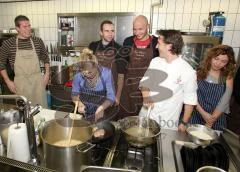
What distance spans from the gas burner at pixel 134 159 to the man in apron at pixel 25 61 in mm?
1974

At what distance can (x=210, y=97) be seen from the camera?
1.88m

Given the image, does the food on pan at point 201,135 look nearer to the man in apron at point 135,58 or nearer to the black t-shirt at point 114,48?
the man in apron at point 135,58

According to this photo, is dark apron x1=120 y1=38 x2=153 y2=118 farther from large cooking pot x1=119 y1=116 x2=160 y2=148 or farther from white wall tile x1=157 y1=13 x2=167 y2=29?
large cooking pot x1=119 y1=116 x2=160 y2=148

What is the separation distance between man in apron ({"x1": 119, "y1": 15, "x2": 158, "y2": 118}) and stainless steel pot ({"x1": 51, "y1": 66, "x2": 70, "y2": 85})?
1007 millimetres

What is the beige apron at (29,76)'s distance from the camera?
8.08ft

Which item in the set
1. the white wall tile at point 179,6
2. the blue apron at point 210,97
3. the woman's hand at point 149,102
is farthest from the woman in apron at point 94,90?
the white wall tile at point 179,6

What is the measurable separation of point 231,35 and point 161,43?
173cm

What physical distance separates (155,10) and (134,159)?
2.44m

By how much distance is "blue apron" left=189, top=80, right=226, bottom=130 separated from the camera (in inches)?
72.8

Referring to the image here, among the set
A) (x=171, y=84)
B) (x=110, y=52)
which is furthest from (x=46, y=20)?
(x=171, y=84)

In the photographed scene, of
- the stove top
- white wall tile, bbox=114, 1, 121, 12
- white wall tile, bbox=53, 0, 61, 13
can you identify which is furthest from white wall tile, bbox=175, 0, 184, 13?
the stove top

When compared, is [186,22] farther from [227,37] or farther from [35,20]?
[35,20]

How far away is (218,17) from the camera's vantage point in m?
2.47

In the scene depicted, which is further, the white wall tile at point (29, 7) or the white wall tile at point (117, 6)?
the white wall tile at point (29, 7)
